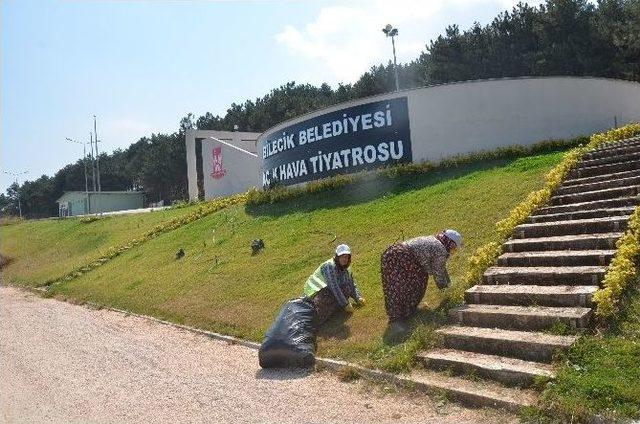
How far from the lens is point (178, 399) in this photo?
6.12 metres

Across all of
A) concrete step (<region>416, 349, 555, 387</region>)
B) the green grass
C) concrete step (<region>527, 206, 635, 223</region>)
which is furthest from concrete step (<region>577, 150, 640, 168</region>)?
concrete step (<region>416, 349, 555, 387</region>)

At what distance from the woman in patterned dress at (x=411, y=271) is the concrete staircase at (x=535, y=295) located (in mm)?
543

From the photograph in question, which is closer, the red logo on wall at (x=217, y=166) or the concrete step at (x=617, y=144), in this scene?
the concrete step at (x=617, y=144)

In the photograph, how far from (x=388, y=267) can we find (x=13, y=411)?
4654 millimetres

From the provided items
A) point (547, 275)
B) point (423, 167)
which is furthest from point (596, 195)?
point (423, 167)

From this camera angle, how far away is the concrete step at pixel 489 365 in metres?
5.24

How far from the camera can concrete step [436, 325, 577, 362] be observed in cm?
552

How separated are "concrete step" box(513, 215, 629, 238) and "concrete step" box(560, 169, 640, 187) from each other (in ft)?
6.39

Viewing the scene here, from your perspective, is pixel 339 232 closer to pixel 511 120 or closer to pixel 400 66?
pixel 511 120

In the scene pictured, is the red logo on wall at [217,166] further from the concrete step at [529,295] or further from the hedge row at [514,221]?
the concrete step at [529,295]

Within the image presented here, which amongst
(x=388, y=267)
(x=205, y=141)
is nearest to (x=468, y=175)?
(x=388, y=267)

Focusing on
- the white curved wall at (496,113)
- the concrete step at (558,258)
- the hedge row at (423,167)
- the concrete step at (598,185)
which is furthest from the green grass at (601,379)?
the white curved wall at (496,113)

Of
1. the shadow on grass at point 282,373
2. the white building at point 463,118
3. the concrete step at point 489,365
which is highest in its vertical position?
the white building at point 463,118

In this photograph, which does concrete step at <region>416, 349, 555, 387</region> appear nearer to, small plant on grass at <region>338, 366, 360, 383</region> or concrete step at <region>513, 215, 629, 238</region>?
small plant on grass at <region>338, 366, 360, 383</region>
